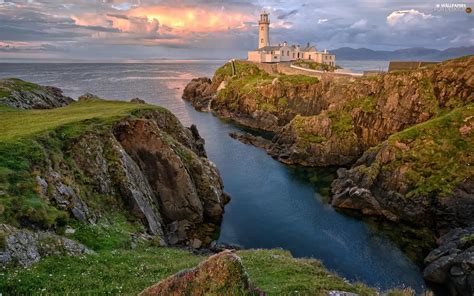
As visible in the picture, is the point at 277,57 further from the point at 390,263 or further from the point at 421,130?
the point at 390,263

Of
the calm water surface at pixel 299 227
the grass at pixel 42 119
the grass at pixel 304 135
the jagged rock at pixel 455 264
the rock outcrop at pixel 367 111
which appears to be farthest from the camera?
the grass at pixel 304 135

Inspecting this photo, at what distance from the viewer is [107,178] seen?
3406 centimetres

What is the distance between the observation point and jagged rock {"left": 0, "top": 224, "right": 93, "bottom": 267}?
16.8 meters

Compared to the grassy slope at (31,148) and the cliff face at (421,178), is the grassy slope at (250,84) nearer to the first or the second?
the cliff face at (421,178)

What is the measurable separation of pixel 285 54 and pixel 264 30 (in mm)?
22361

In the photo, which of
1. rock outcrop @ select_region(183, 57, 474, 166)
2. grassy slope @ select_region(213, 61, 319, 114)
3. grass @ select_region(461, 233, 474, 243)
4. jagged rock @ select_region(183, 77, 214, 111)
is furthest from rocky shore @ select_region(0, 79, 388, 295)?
jagged rock @ select_region(183, 77, 214, 111)

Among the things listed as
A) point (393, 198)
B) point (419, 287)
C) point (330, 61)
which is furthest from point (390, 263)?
point (330, 61)

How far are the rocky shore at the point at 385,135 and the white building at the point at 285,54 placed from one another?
26004mm

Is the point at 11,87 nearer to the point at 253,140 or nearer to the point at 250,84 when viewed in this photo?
the point at 253,140

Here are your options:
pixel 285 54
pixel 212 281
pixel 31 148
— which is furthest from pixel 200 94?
pixel 212 281

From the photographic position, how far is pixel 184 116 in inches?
4466

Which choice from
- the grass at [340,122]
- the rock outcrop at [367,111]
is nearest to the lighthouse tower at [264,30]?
the rock outcrop at [367,111]

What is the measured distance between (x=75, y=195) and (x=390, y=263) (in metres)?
32.1

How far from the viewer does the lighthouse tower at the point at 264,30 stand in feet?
532
